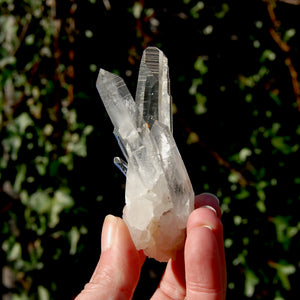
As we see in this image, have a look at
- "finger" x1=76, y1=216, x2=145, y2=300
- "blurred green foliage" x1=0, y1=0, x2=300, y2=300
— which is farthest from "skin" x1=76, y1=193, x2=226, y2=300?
"blurred green foliage" x1=0, y1=0, x2=300, y2=300

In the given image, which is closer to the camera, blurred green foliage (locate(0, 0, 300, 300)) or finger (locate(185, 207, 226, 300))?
finger (locate(185, 207, 226, 300))

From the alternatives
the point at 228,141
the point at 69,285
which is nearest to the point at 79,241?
the point at 69,285

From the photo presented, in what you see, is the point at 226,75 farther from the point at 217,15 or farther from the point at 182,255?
the point at 182,255

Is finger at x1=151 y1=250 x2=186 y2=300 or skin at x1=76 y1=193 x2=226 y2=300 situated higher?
skin at x1=76 y1=193 x2=226 y2=300

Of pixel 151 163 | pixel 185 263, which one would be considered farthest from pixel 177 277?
pixel 151 163

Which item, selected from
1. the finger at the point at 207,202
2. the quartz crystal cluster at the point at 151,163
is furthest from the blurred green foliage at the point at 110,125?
the quartz crystal cluster at the point at 151,163

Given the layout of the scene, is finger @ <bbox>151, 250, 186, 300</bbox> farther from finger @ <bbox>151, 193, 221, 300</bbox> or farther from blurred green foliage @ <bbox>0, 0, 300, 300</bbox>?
blurred green foliage @ <bbox>0, 0, 300, 300</bbox>

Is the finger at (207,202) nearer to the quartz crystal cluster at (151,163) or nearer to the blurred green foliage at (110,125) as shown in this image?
the quartz crystal cluster at (151,163)
